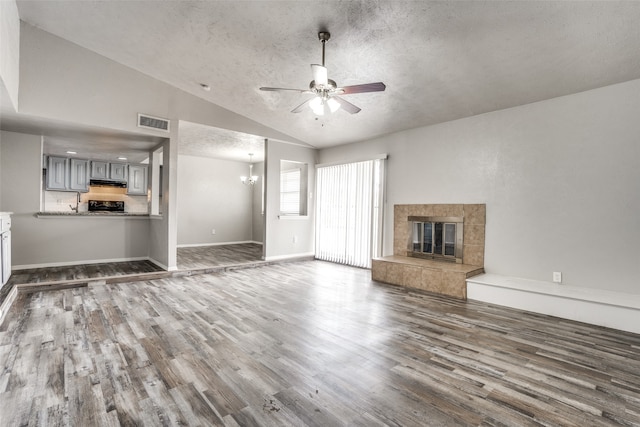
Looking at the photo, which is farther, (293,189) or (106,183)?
(106,183)

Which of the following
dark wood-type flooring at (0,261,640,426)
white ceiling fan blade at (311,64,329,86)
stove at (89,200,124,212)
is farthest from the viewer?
stove at (89,200,124,212)

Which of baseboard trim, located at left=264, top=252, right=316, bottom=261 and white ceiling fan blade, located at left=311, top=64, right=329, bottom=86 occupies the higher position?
white ceiling fan blade, located at left=311, top=64, right=329, bottom=86

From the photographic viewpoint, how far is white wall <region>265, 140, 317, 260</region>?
646cm

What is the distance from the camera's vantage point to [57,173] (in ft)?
23.7

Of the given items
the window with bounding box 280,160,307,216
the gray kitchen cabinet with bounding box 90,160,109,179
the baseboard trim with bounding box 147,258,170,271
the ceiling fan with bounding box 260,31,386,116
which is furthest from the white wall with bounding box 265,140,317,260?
the gray kitchen cabinet with bounding box 90,160,109,179

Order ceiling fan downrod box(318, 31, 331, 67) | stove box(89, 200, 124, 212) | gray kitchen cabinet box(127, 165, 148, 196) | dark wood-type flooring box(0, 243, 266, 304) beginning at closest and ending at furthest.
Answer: ceiling fan downrod box(318, 31, 331, 67), dark wood-type flooring box(0, 243, 266, 304), stove box(89, 200, 124, 212), gray kitchen cabinet box(127, 165, 148, 196)

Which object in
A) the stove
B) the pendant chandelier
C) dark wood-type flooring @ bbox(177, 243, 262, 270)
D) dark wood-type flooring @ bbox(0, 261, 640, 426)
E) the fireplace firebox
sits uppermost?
the pendant chandelier

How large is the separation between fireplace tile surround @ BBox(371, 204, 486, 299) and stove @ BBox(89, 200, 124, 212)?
7.25m

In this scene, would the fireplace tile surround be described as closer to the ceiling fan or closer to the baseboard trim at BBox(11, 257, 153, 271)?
the ceiling fan

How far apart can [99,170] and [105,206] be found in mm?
956

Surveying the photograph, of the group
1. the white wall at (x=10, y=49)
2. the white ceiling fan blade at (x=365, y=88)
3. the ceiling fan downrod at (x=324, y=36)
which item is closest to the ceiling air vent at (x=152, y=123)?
the white wall at (x=10, y=49)

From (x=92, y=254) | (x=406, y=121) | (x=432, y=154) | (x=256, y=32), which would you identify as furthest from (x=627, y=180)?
(x=92, y=254)

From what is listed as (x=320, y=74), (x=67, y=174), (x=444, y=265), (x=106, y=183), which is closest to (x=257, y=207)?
(x=106, y=183)

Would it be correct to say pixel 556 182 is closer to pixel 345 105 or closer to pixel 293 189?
pixel 345 105
